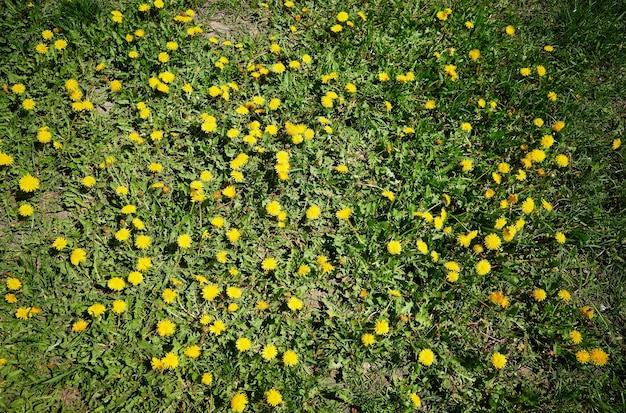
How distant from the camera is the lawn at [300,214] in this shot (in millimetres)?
2189

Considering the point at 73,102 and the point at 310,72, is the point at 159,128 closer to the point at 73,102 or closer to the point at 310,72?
the point at 73,102

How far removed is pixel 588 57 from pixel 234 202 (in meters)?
3.75

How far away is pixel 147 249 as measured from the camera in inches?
96.5

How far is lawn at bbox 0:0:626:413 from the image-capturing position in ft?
7.18

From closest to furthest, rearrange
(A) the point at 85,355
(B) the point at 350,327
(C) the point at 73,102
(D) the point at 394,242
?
(A) the point at 85,355
(B) the point at 350,327
(D) the point at 394,242
(C) the point at 73,102

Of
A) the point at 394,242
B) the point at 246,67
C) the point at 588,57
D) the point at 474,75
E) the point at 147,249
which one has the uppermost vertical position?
the point at 588,57

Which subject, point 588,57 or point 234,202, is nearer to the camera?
point 234,202

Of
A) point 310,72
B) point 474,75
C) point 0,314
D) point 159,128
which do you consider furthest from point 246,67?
point 0,314

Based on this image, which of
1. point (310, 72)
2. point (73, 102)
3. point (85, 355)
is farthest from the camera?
point (310, 72)

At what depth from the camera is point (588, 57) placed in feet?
13.0

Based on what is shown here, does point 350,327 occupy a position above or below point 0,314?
above

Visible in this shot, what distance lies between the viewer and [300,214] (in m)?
2.78

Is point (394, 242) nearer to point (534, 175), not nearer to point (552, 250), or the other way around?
point (552, 250)

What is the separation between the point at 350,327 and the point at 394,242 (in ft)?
2.04
